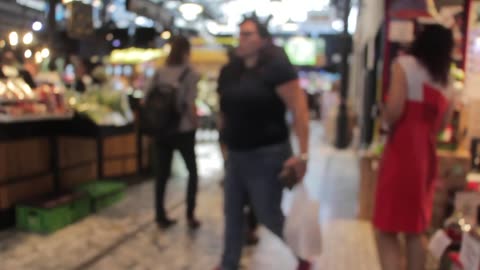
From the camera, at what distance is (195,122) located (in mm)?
3814

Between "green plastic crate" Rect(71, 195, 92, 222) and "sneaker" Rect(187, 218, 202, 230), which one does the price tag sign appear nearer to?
"sneaker" Rect(187, 218, 202, 230)

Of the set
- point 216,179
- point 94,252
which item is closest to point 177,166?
point 216,179

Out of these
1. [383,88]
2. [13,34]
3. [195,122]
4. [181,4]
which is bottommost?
[195,122]

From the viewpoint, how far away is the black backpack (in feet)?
12.0

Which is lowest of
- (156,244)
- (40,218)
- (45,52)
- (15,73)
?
(156,244)

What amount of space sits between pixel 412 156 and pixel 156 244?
2.06 m

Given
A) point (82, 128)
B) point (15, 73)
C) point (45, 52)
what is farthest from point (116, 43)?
point (82, 128)

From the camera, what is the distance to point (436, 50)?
7.70ft

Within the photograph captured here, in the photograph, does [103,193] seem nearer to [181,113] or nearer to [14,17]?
[181,113]

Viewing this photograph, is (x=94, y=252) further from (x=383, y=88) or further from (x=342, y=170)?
(x=342, y=170)

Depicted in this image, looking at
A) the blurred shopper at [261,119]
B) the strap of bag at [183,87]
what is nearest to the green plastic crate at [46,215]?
the strap of bag at [183,87]

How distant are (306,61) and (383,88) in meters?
12.7

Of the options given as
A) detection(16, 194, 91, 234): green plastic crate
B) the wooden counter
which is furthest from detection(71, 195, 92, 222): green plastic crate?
the wooden counter

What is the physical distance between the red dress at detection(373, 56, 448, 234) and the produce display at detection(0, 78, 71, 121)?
9.44 feet
